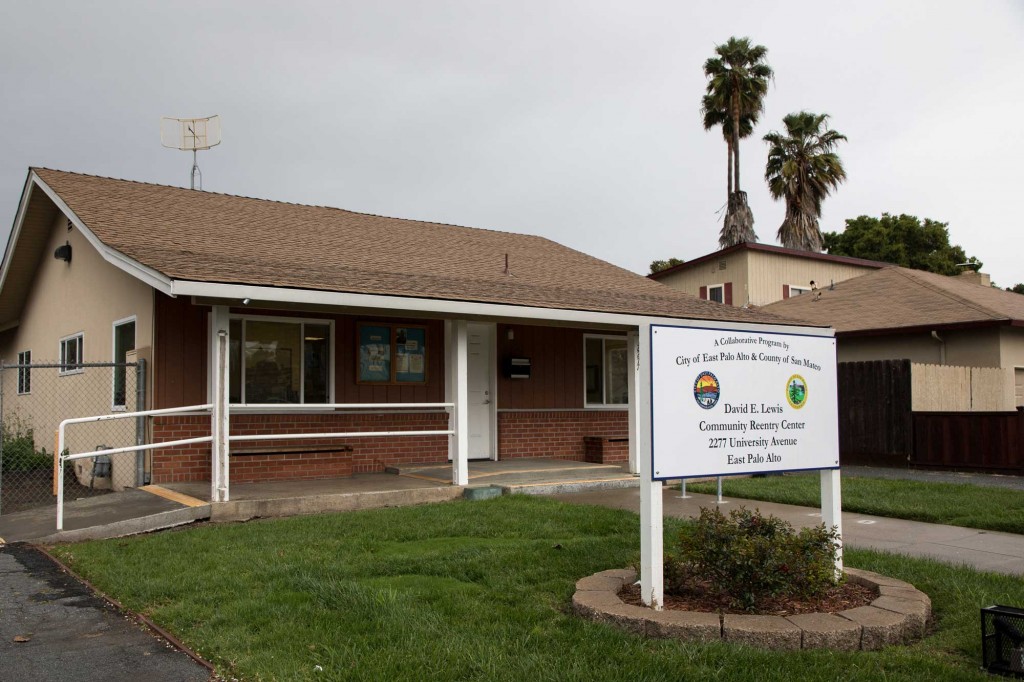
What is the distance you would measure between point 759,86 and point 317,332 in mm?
31000

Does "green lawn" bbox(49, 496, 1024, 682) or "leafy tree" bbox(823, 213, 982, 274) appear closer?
"green lawn" bbox(49, 496, 1024, 682)

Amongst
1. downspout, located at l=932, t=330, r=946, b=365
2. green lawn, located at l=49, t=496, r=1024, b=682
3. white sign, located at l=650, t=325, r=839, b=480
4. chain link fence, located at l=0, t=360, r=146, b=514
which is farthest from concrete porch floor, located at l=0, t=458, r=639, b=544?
downspout, located at l=932, t=330, r=946, b=365

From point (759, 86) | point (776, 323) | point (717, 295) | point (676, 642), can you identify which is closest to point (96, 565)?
point (676, 642)

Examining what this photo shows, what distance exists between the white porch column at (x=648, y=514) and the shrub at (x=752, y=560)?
245 mm

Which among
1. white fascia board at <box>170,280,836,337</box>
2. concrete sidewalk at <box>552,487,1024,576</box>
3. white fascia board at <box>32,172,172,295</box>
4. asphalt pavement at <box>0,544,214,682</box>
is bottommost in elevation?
concrete sidewalk at <box>552,487,1024,576</box>

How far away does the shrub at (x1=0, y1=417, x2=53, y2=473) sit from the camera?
46.7 ft

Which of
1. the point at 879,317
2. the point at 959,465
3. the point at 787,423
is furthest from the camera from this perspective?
the point at 879,317

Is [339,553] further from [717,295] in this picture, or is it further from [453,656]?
[717,295]

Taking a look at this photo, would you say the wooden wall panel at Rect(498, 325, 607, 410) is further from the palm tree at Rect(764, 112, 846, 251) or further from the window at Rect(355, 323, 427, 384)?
the palm tree at Rect(764, 112, 846, 251)

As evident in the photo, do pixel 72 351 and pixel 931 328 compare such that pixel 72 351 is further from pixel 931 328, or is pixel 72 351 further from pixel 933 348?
pixel 933 348

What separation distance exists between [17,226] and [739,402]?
1368cm

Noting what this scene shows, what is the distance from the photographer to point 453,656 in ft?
14.8

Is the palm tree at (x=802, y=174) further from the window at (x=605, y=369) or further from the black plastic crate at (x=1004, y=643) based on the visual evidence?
the black plastic crate at (x=1004, y=643)

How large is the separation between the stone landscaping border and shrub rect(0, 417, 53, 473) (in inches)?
464
